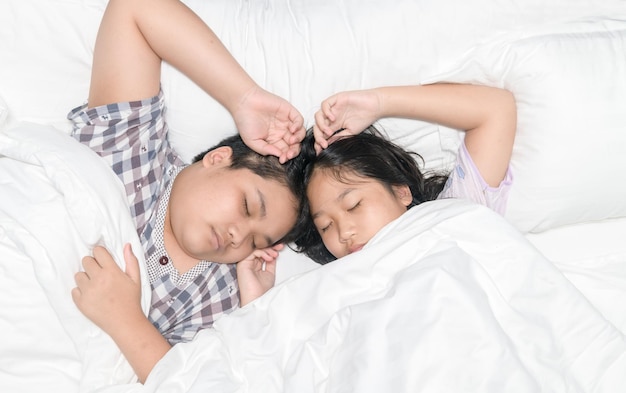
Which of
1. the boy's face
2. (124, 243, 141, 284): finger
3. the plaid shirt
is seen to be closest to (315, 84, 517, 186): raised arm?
the boy's face

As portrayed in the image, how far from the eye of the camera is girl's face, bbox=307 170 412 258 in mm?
1562

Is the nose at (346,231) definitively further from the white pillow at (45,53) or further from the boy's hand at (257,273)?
the white pillow at (45,53)

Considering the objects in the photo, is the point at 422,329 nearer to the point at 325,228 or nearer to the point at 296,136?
the point at 325,228

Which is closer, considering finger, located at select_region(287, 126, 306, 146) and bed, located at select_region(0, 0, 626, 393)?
bed, located at select_region(0, 0, 626, 393)

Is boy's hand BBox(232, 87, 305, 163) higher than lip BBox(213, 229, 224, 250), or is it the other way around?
boy's hand BBox(232, 87, 305, 163)

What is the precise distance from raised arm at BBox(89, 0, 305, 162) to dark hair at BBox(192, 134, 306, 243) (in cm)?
4

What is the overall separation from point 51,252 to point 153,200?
0.33m

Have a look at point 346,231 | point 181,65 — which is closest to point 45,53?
point 181,65

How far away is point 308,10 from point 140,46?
0.46m

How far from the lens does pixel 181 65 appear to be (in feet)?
5.33

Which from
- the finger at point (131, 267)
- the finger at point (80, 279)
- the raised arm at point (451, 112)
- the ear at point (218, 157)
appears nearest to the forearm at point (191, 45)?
the ear at point (218, 157)

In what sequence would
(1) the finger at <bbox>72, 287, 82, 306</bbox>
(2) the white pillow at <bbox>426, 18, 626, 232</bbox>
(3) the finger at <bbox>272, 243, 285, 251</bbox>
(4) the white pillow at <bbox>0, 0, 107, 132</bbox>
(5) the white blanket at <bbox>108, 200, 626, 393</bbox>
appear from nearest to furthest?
(5) the white blanket at <bbox>108, 200, 626, 393</bbox>
(1) the finger at <bbox>72, 287, 82, 306</bbox>
(2) the white pillow at <bbox>426, 18, 626, 232</bbox>
(4) the white pillow at <bbox>0, 0, 107, 132</bbox>
(3) the finger at <bbox>272, 243, 285, 251</bbox>

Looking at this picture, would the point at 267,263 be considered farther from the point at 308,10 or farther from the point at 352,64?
the point at 308,10

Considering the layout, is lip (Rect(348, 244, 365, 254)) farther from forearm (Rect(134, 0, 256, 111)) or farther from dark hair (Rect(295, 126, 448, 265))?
forearm (Rect(134, 0, 256, 111))
